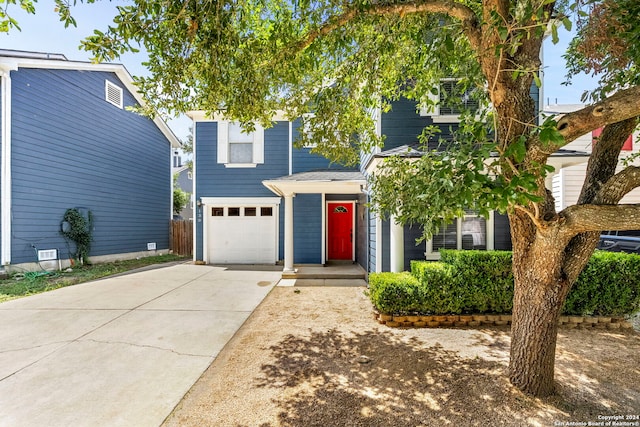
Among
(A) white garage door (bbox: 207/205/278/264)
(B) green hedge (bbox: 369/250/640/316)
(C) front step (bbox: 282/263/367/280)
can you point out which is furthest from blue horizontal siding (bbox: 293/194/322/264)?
(B) green hedge (bbox: 369/250/640/316)

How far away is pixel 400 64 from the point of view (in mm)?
4090

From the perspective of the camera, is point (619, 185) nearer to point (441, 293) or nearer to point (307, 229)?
point (441, 293)

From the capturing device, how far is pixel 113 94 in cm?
1002

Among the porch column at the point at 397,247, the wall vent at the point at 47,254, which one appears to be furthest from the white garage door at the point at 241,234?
the porch column at the point at 397,247

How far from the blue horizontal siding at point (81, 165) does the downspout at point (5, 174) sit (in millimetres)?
126

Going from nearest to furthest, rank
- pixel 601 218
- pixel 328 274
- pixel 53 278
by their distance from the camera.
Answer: pixel 601 218, pixel 53 278, pixel 328 274

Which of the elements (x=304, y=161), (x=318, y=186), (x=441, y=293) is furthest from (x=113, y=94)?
(x=441, y=293)

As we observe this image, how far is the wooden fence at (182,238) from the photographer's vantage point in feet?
40.2

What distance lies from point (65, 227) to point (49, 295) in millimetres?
3448

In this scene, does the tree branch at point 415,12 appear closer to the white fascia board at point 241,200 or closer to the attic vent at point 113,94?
the white fascia board at point 241,200

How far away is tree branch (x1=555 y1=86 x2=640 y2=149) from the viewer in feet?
6.22

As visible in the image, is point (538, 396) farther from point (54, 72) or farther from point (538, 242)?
point (54, 72)

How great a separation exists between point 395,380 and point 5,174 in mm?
9820

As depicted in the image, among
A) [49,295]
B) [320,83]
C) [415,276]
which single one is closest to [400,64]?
[320,83]
